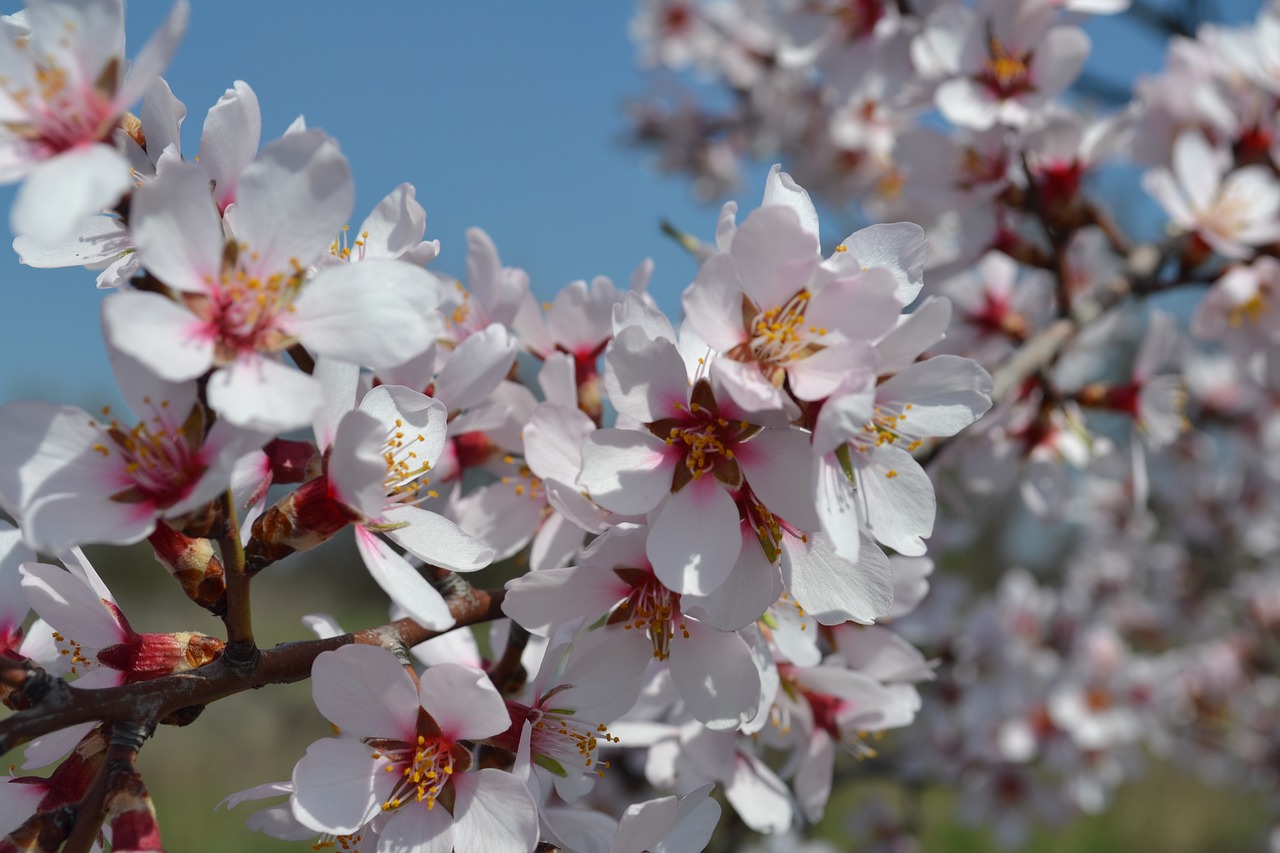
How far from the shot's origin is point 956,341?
6.36 feet

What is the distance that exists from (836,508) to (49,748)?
0.82 m

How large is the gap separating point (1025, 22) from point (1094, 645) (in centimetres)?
274

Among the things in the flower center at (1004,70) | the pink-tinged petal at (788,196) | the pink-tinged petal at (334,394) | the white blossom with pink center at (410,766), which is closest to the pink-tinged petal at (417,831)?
the white blossom with pink center at (410,766)

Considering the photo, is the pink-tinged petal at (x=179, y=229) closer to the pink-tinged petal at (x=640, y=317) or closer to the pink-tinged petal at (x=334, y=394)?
the pink-tinged petal at (x=334, y=394)

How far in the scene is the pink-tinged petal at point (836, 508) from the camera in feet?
2.67

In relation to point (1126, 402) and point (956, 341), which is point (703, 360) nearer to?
point (956, 341)

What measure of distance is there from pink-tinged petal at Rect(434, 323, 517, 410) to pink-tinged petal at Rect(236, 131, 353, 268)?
0.26 meters

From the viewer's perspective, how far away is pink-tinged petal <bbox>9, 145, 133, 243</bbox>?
0.68 metres

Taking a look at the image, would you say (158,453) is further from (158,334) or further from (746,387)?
(746,387)

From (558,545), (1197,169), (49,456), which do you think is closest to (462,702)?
(558,545)

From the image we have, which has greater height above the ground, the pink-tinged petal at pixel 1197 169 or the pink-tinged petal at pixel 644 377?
the pink-tinged petal at pixel 644 377

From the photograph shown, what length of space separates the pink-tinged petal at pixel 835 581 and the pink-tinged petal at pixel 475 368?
0.40 m

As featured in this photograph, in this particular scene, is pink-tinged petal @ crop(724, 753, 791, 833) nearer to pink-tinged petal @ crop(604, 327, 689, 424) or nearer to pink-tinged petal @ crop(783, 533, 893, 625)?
pink-tinged petal @ crop(783, 533, 893, 625)

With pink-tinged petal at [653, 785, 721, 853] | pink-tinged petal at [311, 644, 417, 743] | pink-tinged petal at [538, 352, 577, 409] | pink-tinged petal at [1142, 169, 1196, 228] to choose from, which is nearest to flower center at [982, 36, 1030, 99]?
pink-tinged petal at [1142, 169, 1196, 228]
